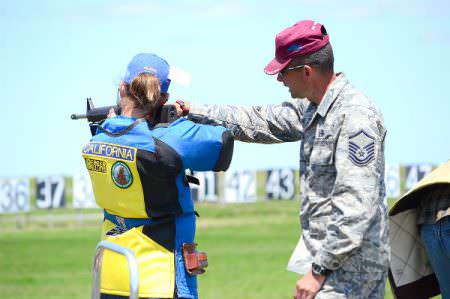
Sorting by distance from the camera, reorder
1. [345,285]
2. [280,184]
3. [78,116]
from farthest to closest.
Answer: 1. [280,184]
2. [78,116]
3. [345,285]

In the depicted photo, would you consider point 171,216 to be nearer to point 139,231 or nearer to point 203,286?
point 139,231

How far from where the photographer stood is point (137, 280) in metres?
4.51

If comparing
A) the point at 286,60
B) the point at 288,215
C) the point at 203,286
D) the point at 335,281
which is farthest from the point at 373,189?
the point at 288,215

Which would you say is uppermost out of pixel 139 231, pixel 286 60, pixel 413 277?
pixel 286 60

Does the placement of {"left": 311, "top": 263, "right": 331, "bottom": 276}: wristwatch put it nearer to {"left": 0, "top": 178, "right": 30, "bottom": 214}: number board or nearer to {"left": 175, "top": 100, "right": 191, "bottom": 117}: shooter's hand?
{"left": 175, "top": 100, "right": 191, "bottom": 117}: shooter's hand

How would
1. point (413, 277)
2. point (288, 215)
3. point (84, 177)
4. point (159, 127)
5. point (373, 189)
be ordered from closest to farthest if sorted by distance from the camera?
point (373, 189) < point (159, 127) < point (413, 277) < point (288, 215) < point (84, 177)

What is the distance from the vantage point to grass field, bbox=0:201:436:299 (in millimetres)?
13242

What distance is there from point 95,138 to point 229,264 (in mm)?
12963

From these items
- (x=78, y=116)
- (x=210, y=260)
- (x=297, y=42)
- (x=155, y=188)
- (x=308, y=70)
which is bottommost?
(x=210, y=260)

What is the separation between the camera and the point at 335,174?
4.39m

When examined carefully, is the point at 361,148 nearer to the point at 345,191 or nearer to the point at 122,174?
the point at 345,191

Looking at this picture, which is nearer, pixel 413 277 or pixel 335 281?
pixel 335 281

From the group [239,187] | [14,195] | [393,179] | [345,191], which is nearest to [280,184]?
[239,187]

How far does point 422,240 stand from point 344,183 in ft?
4.12
